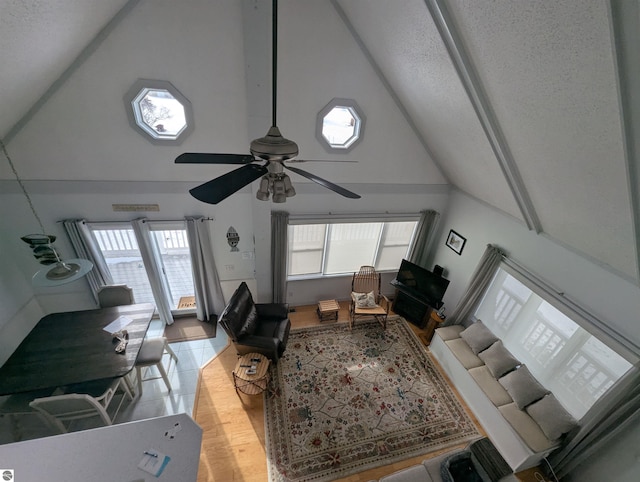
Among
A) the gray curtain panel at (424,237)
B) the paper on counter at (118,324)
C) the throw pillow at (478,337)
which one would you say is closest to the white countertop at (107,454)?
the paper on counter at (118,324)

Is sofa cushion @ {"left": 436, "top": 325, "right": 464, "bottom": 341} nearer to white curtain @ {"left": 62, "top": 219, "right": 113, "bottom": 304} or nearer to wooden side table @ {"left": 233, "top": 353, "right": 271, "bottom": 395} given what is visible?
wooden side table @ {"left": 233, "top": 353, "right": 271, "bottom": 395}

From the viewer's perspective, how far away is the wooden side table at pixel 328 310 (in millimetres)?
4914

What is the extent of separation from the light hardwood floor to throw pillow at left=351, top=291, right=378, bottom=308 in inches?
81.0

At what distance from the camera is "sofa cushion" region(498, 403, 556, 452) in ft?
9.76

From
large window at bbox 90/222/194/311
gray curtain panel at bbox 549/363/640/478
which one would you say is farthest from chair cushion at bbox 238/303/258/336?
gray curtain panel at bbox 549/363/640/478

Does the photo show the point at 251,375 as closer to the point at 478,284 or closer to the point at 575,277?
the point at 478,284

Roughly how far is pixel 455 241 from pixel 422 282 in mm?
973

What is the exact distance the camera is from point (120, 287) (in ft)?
12.6

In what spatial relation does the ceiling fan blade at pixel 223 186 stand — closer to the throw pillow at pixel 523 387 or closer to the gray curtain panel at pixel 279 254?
the gray curtain panel at pixel 279 254

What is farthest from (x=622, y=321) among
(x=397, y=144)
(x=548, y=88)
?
(x=397, y=144)

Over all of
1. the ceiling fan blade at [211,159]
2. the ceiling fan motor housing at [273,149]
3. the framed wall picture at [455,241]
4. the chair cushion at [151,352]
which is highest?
the ceiling fan motor housing at [273,149]

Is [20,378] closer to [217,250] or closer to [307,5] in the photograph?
[217,250]

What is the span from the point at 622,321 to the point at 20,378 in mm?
6276

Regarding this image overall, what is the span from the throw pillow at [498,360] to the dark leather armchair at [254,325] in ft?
9.87
